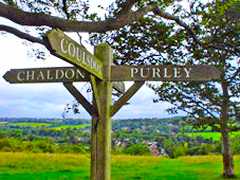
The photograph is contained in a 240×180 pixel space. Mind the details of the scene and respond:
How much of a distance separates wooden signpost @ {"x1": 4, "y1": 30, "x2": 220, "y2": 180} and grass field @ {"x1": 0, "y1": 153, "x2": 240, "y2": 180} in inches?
458

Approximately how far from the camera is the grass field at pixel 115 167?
20250mm

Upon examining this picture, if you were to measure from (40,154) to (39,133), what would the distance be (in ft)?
7.91

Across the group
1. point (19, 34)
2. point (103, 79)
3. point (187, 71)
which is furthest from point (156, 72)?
point (19, 34)

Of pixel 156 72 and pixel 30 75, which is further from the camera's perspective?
pixel 156 72

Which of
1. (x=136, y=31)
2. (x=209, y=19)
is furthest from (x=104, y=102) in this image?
(x=209, y=19)

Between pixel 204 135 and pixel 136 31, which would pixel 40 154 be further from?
pixel 136 31

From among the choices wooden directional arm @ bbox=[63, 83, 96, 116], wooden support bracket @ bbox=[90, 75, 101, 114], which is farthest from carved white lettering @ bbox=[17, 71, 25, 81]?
wooden support bracket @ bbox=[90, 75, 101, 114]

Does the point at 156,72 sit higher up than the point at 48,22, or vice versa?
the point at 48,22

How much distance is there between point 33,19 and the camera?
678cm

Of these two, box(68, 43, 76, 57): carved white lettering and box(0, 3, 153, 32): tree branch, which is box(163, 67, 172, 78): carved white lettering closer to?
box(0, 3, 153, 32): tree branch

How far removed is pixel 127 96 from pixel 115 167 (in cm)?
1619

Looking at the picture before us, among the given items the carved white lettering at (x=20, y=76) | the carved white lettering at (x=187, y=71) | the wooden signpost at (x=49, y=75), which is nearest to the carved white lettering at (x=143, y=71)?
the carved white lettering at (x=187, y=71)

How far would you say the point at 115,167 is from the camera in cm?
2348

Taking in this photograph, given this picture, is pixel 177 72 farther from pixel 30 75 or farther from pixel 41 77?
pixel 30 75
